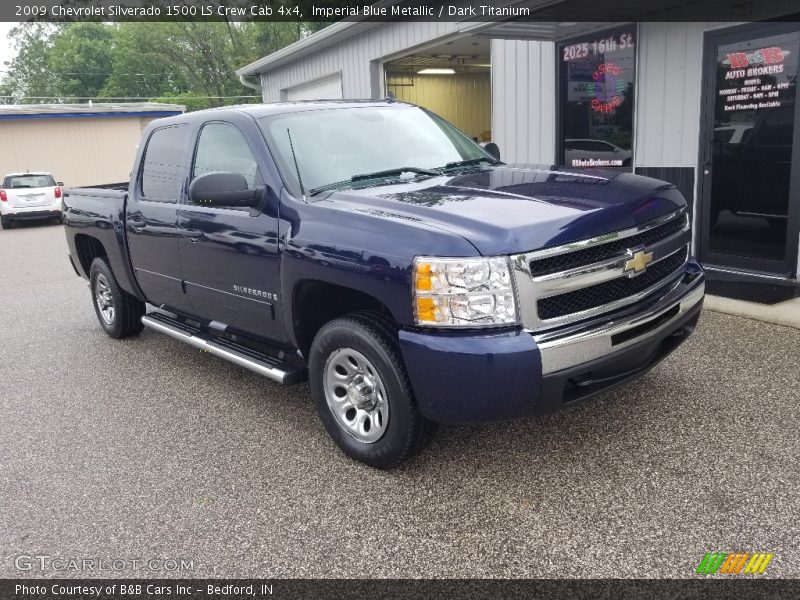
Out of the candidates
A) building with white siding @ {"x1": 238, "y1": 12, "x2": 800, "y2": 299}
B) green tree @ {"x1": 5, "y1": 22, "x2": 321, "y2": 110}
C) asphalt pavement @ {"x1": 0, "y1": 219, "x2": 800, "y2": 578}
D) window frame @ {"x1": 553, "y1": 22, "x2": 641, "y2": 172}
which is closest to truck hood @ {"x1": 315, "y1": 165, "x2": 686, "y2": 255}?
asphalt pavement @ {"x1": 0, "y1": 219, "x2": 800, "y2": 578}

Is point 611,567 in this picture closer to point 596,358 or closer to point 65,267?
point 596,358

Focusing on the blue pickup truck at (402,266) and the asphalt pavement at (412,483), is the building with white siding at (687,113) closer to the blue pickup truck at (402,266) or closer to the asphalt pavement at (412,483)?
the asphalt pavement at (412,483)

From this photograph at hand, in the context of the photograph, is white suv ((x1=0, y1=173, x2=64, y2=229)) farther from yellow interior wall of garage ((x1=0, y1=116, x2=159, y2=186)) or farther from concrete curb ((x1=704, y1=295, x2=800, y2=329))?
concrete curb ((x1=704, y1=295, x2=800, y2=329))

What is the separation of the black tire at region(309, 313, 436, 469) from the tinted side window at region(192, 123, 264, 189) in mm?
1124

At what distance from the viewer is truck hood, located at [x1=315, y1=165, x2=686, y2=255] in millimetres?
3076

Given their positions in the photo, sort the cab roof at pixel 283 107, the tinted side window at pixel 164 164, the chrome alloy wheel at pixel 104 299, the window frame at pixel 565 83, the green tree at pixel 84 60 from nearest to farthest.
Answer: the cab roof at pixel 283 107 < the tinted side window at pixel 164 164 < the chrome alloy wheel at pixel 104 299 < the window frame at pixel 565 83 < the green tree at pixel 84 60

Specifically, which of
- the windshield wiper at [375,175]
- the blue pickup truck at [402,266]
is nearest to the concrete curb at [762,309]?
the blue pickup truck at [402,266]

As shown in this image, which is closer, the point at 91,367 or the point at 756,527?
the point at 756,527

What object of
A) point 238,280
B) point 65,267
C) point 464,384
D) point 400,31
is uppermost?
point 400,31

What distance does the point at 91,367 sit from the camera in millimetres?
5816

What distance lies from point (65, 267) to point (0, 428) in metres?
8.05

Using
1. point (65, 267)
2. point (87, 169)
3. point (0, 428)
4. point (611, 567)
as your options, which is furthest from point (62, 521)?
point (87, 169)

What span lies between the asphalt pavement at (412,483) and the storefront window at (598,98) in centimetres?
391

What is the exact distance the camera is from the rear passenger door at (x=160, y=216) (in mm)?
4914
